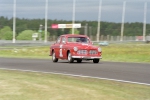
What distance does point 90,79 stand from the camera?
1656 cm

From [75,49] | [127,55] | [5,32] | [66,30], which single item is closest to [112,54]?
[127,55]

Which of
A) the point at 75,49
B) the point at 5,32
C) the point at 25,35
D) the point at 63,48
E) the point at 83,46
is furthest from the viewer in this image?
the point at 25,35

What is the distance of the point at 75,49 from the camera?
2645 centimetres

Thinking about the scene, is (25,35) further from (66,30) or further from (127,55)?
(127,55)

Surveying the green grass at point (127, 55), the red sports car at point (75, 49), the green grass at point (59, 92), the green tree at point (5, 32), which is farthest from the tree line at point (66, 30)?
the green grass at point (59, 92)

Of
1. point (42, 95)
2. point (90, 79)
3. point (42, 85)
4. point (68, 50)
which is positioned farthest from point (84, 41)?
point (42, 95)

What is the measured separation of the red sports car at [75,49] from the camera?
2655 centimetres

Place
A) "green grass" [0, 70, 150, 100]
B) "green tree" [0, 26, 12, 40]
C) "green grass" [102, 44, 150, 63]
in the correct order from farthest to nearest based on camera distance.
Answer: "green tree" [0, 26, 12, 40] < "green grass" [102, 44, 150, 63] < "green grass" [0, 70, 150, 100]

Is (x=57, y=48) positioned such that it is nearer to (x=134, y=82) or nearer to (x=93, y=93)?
(x=134, y=82)

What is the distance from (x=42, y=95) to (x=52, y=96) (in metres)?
0.24

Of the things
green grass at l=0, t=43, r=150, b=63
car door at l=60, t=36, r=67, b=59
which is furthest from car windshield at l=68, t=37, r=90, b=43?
green grass at l=0, t=43, r=150, b=63

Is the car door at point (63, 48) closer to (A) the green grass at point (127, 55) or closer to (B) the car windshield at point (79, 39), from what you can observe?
(B) the car windshield at point (79, 39)

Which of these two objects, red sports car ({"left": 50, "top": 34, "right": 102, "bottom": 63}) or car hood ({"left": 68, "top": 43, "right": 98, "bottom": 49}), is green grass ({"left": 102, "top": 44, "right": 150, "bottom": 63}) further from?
car hood ({"left": 68, "top": 43, "right": 98, "bottom": 49})

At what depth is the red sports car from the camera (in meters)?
26.5
